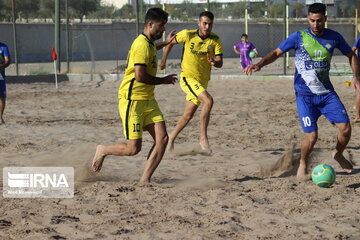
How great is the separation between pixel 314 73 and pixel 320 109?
42 cm

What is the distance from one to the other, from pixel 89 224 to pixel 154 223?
528 mm

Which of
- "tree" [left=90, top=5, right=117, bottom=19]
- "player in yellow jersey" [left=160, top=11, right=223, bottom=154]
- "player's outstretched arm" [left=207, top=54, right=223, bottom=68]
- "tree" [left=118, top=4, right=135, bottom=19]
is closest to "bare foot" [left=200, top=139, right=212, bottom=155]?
"player in yellow jersey" [left=160, top=11, right=223, bottom=154]

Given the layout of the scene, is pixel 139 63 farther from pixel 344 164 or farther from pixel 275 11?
pixel 275 11

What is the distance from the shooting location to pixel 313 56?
24.3 feet

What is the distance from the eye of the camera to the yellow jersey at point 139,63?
6.84m

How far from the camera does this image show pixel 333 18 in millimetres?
43500

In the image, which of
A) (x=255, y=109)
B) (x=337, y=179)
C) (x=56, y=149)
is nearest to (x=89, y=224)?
(x=337, y=179)

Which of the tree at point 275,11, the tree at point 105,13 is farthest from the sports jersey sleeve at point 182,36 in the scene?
the tree at point 275,11

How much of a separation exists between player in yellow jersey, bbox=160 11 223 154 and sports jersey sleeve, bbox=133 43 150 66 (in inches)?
107

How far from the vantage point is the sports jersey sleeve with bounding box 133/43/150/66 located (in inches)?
269

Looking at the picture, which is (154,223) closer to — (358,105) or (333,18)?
(358,105)

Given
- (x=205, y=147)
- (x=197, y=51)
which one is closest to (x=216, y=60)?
(x=197, y=51)

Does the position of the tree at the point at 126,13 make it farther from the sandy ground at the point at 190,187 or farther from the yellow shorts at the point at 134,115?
the yellow shorts at the point at 134,115

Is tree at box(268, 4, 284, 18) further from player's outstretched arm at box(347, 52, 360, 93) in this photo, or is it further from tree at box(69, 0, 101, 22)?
player's outstretched arm at box(347, 52, 360, 93)
